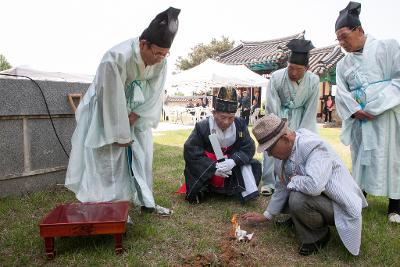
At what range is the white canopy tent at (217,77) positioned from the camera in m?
15.5

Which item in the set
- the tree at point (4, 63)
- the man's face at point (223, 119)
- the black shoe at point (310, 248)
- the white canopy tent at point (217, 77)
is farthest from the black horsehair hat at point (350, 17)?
the tree at point (4, 63)

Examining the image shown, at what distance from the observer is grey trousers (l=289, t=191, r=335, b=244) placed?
110 inches

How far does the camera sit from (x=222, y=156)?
4.18 meters

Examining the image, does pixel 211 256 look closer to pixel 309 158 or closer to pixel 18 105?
pixel 309 158

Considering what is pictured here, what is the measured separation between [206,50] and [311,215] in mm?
32626

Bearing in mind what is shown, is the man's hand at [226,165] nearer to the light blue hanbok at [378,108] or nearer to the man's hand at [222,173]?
the man's hand at [222,173]

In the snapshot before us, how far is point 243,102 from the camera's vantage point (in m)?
17.2

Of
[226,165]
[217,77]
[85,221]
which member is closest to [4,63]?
[217,77]

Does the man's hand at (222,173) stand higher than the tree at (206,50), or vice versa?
the tree at (206,50)

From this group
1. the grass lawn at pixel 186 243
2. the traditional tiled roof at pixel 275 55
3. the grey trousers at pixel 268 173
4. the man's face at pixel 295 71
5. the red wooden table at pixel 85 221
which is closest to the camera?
the red wooden table at pixel 85 221

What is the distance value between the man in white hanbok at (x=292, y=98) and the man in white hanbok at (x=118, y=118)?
1735 mm

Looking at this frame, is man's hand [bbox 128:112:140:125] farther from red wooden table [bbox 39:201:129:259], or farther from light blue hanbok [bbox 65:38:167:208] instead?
red wooden table [bbox 39:201:129:259]

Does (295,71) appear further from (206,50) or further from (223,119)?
(206,50)

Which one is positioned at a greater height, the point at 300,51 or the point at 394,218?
the point at 300,51
